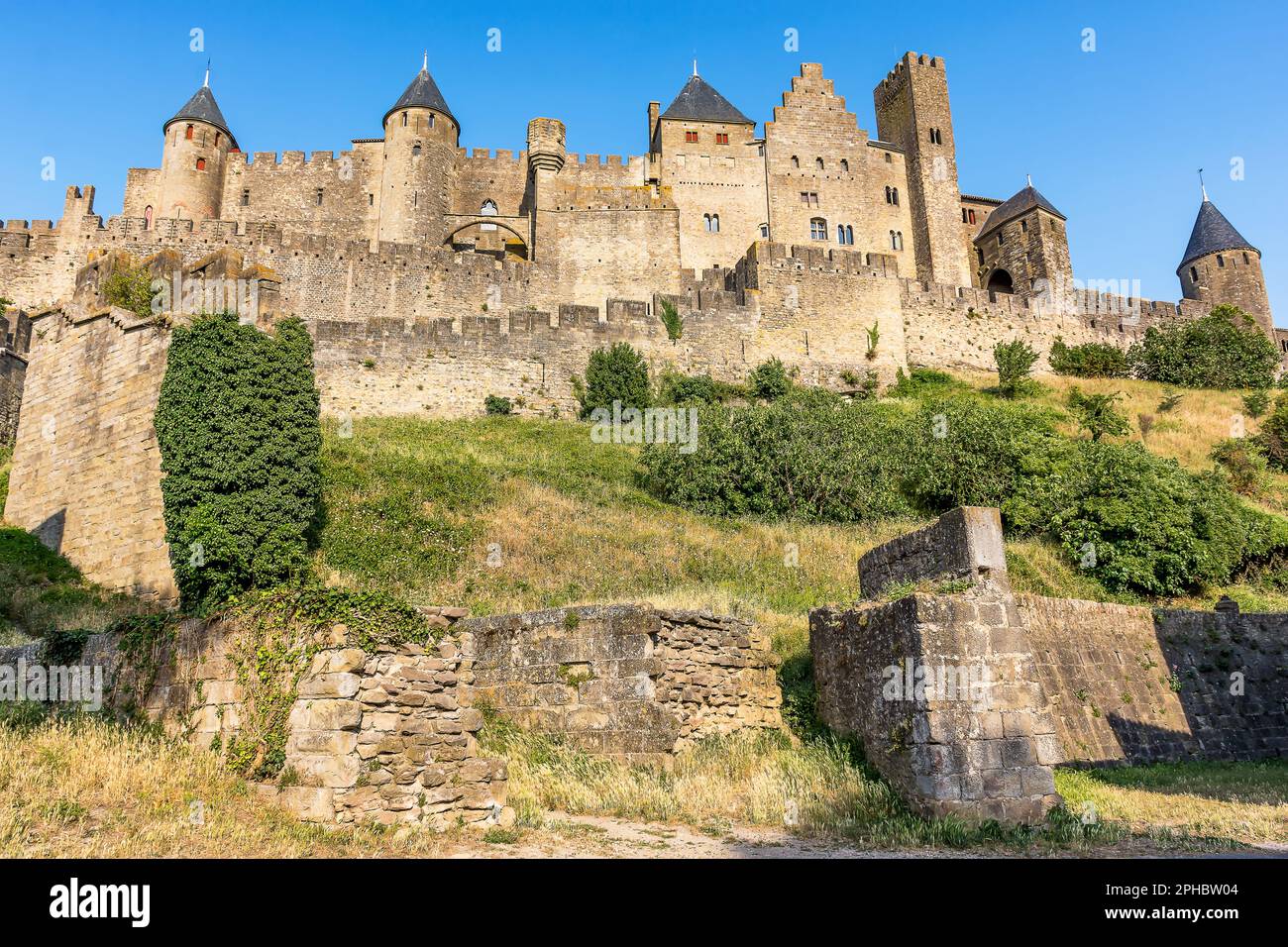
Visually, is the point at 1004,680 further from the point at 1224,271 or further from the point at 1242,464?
the point at 1224,271

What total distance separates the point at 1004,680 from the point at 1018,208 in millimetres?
46989

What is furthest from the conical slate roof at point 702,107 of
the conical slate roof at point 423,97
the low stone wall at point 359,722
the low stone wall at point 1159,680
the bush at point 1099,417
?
the low stone wall at point 359,722

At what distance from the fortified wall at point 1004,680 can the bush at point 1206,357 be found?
30.1m

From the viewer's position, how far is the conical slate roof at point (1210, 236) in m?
51.6

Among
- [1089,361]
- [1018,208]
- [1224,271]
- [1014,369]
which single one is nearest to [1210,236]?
[1224,271]

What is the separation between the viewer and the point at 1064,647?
11625 mm

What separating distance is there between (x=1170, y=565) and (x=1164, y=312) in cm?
3266

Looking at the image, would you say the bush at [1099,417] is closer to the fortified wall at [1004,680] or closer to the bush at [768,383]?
the bush at [768,383]

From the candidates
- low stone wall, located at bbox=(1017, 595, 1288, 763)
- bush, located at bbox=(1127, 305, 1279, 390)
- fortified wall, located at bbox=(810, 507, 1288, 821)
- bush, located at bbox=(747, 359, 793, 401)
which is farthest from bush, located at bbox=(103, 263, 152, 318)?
bush, located at bbox=(1127, 305, 1279, 390)

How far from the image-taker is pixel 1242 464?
90.5ft

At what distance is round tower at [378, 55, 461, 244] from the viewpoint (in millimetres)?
42812

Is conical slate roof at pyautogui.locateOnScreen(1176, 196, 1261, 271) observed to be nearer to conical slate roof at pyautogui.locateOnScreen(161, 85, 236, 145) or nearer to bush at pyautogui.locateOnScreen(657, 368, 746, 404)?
bush at pyautogui.locateOnScreen(657, 368, 746, 404)
